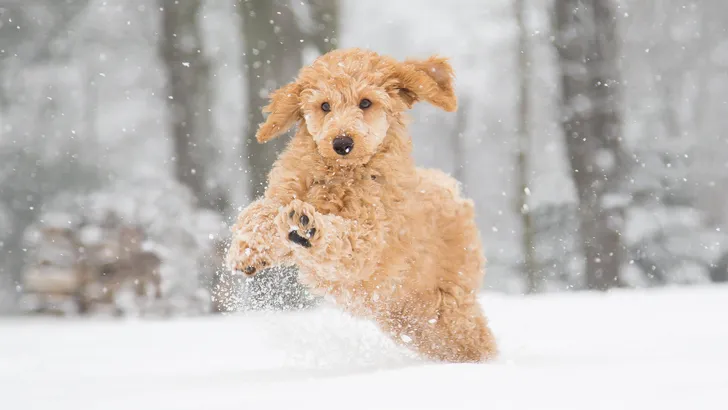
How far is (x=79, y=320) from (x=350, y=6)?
29.2ft

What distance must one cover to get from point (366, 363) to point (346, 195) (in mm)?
1194

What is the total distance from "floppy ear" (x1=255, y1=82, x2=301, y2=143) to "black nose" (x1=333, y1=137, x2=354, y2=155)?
634 millimetres

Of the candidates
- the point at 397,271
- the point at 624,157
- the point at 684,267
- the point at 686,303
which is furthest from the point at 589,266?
the point at 397,271

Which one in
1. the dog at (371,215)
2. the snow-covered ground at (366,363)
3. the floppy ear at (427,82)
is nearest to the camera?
the snow-covered ground at (366,363)

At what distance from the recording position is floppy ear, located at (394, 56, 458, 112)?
432 centimetres

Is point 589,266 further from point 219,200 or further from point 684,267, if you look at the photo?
point 219,200

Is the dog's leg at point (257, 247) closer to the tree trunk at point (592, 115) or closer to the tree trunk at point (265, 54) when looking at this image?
the tree trunk at point (265, 54)

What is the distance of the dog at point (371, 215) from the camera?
3.62 metres

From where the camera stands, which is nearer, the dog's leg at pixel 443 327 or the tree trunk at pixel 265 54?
the dog's leg at pixel 443 327

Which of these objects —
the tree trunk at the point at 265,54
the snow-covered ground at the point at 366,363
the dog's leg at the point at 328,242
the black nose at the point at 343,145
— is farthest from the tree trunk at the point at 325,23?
the dog's leg at the point at 328,242

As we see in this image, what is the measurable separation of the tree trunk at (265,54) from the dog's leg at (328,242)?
5.16 m

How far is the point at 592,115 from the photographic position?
418 inches

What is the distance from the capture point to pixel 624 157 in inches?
498

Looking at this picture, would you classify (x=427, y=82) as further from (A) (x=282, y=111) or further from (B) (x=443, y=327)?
(B) (x=443, y=327)
